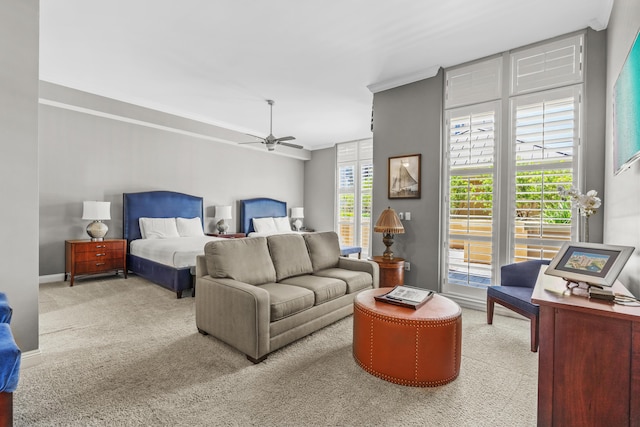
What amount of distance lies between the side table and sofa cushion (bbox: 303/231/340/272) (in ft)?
1.99

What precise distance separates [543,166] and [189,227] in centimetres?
556

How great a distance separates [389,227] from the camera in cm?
389

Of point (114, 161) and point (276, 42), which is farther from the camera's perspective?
point (114, 161)

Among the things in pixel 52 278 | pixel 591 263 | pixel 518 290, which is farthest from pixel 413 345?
pixel 52 278

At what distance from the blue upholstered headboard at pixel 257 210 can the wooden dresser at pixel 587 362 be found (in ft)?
20.7

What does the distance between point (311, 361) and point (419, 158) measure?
295 cm

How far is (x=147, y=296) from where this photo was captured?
3.99 meters

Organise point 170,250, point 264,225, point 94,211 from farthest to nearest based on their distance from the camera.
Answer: point 264,225
point 94,211
point 170,250

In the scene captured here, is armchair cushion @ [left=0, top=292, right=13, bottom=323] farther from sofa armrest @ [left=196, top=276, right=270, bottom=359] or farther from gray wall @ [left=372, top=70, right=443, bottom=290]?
gray wall @ [left=372, top=70, right=443, bottom=290]

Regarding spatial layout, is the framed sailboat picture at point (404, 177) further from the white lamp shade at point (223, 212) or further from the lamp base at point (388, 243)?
the white lamp shade at point (223, 212)

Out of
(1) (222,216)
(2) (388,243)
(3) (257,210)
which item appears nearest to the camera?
(2) (388,243)

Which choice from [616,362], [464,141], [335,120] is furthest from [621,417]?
[335,120]

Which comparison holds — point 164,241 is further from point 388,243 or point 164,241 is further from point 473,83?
point 473,83

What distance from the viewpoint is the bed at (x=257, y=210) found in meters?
7.06
